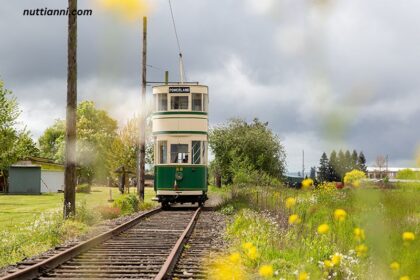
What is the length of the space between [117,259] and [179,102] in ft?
40.9

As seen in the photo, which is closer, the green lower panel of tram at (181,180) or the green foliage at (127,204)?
the green foliage at (127,204)

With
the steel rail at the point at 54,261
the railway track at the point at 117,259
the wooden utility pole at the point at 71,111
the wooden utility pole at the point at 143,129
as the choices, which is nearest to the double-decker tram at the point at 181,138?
the wooden utility pole at the point at 143,129

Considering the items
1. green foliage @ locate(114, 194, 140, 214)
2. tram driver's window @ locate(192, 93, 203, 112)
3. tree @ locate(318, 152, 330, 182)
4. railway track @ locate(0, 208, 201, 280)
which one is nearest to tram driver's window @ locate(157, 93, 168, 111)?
tram driver's window @ locate(192, 93, 203, 112)

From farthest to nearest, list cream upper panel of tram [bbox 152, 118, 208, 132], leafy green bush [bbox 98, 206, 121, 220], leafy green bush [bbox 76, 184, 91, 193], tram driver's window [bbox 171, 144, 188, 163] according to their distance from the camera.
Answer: leafy green bush [bbox 76, 184, 91, 193], tram driver's window [bbox 171, 144, 188, 163], cream upper panel of tram [bbox 152, 118, 208, 132], leafy green bush [bbox 98, 206, 121, 220]

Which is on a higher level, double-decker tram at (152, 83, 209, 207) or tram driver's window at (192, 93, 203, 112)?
tram driver's window at (192, 93, 203, 112)

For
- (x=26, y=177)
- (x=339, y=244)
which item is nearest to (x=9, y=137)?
(x=26, y=177)

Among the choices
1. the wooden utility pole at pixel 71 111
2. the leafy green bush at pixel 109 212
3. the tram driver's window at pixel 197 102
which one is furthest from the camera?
the tram driver's window at pixel 197 102

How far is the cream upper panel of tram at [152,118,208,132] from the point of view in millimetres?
21078

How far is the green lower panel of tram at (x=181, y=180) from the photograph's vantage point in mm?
21578

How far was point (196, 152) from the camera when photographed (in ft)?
70.2

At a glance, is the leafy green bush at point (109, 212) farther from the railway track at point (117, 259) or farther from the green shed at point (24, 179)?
the green shed at point (24, 179)

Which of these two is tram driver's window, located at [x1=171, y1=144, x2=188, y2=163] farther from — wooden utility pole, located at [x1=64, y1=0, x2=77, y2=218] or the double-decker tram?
wooden utility pole, located at [x1=64, y1=0, x2=77, y2=218]

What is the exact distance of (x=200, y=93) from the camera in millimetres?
21312

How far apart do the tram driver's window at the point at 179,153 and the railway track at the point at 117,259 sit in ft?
24.2
